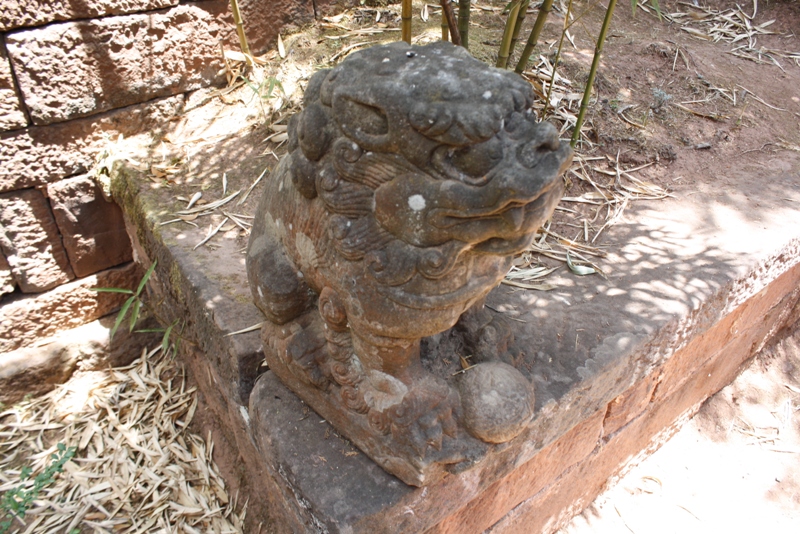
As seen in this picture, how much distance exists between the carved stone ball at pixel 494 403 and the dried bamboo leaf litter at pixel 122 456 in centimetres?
130

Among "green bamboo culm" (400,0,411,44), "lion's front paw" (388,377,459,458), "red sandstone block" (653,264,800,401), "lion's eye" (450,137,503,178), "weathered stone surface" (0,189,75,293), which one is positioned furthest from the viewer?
"weathered stone surface" (0,189,75,293)

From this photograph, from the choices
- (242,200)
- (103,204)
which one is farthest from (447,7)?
(103,204)

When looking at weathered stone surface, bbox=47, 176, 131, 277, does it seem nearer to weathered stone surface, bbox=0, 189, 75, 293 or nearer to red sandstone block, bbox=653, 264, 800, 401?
weathered stone surface, bbox=0, 189, 75, 293

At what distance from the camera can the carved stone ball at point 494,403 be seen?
143 centimetres

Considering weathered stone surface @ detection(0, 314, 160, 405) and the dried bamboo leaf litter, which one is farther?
weathered stone surface @ detection(0, 314, 160, 405)

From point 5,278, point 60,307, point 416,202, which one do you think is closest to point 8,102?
point 5,278

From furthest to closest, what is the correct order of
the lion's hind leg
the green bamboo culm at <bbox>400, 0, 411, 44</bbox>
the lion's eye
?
the green bamboo culm at <bbox>400, 0, 411, 44</bbox> → the lion's hind leg → the lion's eye

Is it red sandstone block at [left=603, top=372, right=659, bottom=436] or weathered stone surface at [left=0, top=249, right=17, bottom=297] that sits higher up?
weathered stone surface at [left=0, top=249, right=17, bottom=297]

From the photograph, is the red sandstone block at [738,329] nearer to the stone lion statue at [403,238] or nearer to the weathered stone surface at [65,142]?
the stone lion statue at [403,238]

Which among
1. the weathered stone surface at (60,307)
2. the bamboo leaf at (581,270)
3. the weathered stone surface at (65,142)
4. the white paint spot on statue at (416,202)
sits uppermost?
the white paint spot on statue at (416,202)

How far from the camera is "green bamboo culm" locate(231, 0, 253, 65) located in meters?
2.91

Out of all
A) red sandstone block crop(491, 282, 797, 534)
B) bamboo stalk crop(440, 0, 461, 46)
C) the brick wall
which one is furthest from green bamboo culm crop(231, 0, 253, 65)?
red sandstone block crop(491, 282, 797, 534)

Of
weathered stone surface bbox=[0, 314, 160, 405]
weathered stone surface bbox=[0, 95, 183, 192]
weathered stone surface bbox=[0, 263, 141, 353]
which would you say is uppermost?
weathered stone surface bbox=[0, 95, 183, 192]

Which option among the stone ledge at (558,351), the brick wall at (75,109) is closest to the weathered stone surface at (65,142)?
the brick wall at (75,109)
